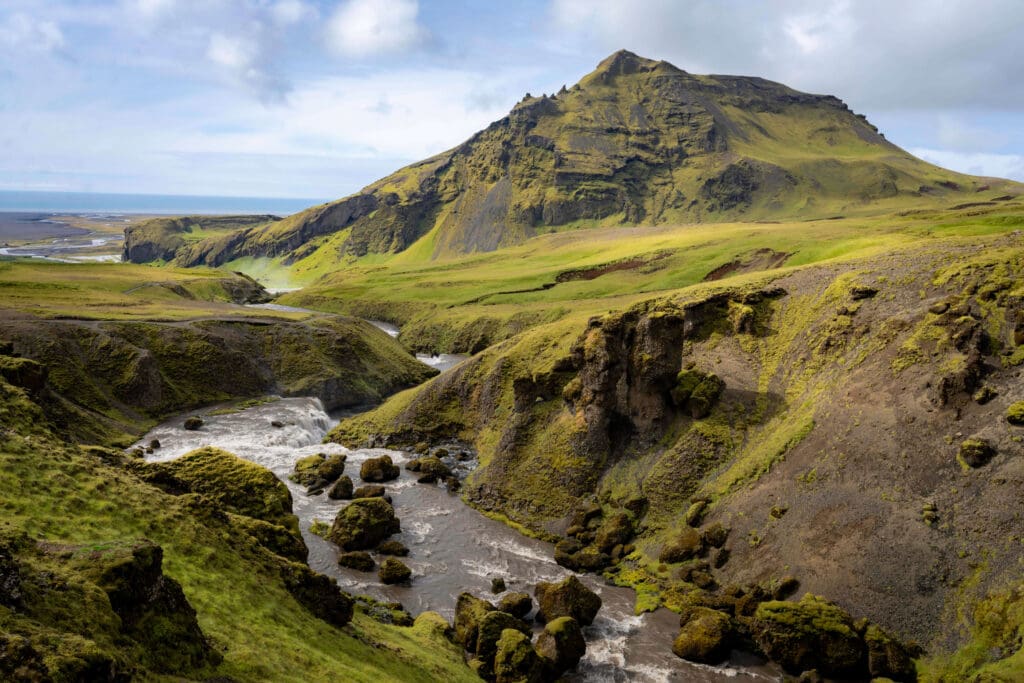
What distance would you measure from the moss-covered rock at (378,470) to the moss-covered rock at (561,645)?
2860cm

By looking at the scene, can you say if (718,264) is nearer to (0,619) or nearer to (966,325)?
(966,325)

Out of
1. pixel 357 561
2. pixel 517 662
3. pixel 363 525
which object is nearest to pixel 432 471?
pixel 363 525

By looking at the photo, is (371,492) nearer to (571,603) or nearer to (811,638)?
(571,603)

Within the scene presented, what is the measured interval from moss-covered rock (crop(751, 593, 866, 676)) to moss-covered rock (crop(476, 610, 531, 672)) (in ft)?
40.5

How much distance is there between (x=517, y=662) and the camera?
30.8 metres

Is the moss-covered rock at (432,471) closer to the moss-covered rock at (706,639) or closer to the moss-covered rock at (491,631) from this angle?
the moss-covered rock at (491,631)

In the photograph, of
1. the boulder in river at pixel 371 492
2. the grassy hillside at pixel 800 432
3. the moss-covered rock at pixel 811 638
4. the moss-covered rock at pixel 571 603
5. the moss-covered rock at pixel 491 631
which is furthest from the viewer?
the boulder in river at pixel 371 492

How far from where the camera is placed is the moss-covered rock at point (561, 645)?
106ft

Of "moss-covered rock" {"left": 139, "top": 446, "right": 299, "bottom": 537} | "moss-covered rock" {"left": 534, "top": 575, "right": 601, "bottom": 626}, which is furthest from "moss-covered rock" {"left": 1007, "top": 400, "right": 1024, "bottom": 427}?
"moss-covered rock" {"left": 139, "top": 446, "right": 299, "bottom": 537}

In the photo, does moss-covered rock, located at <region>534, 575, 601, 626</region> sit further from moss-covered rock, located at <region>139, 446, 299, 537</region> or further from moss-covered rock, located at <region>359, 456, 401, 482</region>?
moss-covered rock, located at <region>359, 456, 401, 482</region>

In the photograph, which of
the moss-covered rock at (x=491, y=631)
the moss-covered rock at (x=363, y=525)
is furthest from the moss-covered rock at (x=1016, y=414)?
the moss-covered rock at (x=363, y=525)

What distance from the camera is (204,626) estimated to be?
69.8ft

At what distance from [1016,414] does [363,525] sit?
40652 mm

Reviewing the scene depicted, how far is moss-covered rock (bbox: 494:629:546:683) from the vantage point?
100ft
